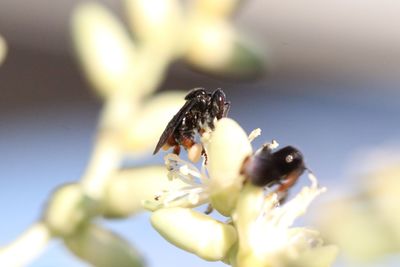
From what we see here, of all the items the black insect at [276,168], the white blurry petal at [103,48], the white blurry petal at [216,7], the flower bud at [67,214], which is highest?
the white blurry petal at [216,7]

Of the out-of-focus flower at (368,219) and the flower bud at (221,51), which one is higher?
the flower bud at (221,51)

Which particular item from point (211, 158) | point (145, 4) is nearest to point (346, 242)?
point (211, 158)

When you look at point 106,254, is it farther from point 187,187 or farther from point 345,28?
point 345,28

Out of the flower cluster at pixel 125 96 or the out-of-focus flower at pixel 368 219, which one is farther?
the flower cluster at pixel 125 96

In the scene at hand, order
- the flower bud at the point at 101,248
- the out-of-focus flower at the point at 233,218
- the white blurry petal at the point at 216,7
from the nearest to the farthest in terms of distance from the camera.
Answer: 1. the out-of-focus flower at the point at 233,218
2. the flower bud at the point at 101,248
3. the white blurry petal at the point at 216,7

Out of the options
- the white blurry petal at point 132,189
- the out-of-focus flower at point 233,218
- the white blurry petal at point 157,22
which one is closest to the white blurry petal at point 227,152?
the out-of-focus flower at point 233,218

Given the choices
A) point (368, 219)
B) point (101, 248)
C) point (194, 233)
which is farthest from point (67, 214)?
point (368, 219)

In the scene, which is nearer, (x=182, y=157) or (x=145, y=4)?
(x=182, y=157)

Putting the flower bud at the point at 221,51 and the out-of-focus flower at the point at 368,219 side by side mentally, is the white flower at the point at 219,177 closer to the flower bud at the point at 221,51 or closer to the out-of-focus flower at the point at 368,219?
the out-of-focus flower at the point at 368,219
